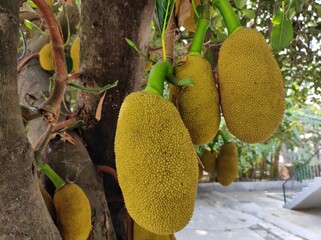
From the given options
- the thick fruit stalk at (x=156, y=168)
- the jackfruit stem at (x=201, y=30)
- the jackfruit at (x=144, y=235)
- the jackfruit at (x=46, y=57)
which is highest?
the jackfruit at (x=46, y=57)

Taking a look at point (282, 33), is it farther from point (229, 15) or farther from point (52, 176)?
Answer: point (52, 176)

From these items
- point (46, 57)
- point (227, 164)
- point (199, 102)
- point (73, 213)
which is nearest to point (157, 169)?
point (199, 102)

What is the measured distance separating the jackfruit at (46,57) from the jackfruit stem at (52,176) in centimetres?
56

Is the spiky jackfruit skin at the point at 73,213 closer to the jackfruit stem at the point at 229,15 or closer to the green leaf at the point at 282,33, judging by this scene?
the jackfruit stem at the point at 229,15

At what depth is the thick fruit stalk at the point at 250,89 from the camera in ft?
1.61

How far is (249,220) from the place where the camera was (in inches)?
205

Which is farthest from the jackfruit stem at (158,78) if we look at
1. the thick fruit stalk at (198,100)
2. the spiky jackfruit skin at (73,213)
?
the spiky jackfruit skin at (73,213)

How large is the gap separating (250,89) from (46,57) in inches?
36.0

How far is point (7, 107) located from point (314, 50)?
1688mm

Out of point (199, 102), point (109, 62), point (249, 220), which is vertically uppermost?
point (109, 62)

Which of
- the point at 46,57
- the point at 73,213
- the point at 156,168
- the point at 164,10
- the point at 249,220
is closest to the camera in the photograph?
the point at 156,168

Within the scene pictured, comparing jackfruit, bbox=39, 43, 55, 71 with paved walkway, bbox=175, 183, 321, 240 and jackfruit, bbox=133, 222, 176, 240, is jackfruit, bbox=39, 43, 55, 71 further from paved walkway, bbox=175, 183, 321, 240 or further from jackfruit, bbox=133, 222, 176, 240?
paved walkway, bbox=175, 183, 321, 240

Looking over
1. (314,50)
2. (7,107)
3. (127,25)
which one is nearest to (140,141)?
(7,107)

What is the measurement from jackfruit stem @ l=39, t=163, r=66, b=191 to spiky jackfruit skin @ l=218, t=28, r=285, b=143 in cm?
41
